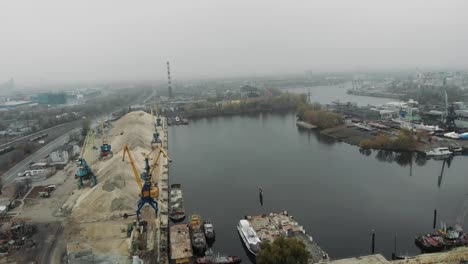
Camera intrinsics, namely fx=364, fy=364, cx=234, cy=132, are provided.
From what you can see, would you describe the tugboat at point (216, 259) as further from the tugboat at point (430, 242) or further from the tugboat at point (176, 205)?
the tugboat at point (430, 242)

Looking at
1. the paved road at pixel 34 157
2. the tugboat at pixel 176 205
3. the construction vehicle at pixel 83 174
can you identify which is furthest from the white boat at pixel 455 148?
the paved road at pixel 34 157

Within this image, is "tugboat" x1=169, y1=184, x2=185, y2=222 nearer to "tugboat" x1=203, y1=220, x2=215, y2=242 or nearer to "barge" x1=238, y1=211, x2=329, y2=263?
"tugboat" x1=203, y1=220, x2=215, y2=242

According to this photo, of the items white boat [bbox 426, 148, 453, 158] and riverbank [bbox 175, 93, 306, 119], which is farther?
riverbank [bbox 175, 93, 306, 119]

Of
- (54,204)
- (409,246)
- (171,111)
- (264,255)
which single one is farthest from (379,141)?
(171,111)

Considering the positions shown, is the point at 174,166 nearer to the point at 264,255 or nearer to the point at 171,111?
the point at 264,255

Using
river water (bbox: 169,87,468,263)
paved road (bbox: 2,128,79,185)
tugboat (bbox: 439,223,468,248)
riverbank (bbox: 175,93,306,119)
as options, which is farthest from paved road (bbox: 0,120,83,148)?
tugboat (bbox: 439,223,468,248)
